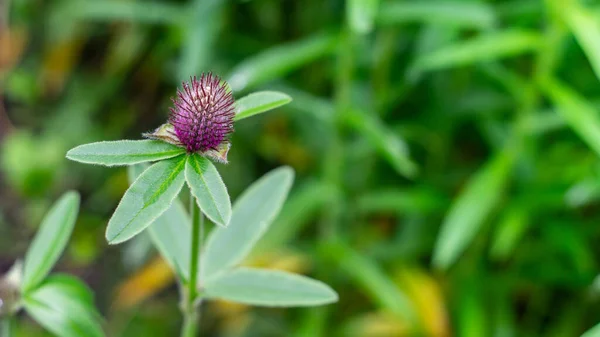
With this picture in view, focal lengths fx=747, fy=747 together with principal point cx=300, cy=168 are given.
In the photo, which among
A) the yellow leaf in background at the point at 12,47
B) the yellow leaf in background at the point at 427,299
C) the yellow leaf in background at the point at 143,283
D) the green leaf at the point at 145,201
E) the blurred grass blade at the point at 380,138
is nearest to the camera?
the green leaf at the point at 145,201

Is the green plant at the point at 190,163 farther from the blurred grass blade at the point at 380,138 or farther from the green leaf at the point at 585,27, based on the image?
the green leaf at the point at 585,27

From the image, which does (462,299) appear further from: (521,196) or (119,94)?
(119,94)

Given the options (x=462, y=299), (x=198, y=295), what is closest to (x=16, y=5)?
(x=462, y=299)

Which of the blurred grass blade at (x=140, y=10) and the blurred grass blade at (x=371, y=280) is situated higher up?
the blurred grass blade at (x=140, y=10)

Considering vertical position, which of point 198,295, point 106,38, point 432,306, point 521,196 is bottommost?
point 432,306

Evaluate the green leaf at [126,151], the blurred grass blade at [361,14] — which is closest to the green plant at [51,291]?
the green leaf at [126,151]

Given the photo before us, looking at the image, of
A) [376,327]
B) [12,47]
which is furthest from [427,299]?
[12,47]

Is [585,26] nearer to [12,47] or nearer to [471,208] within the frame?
[471,208]
